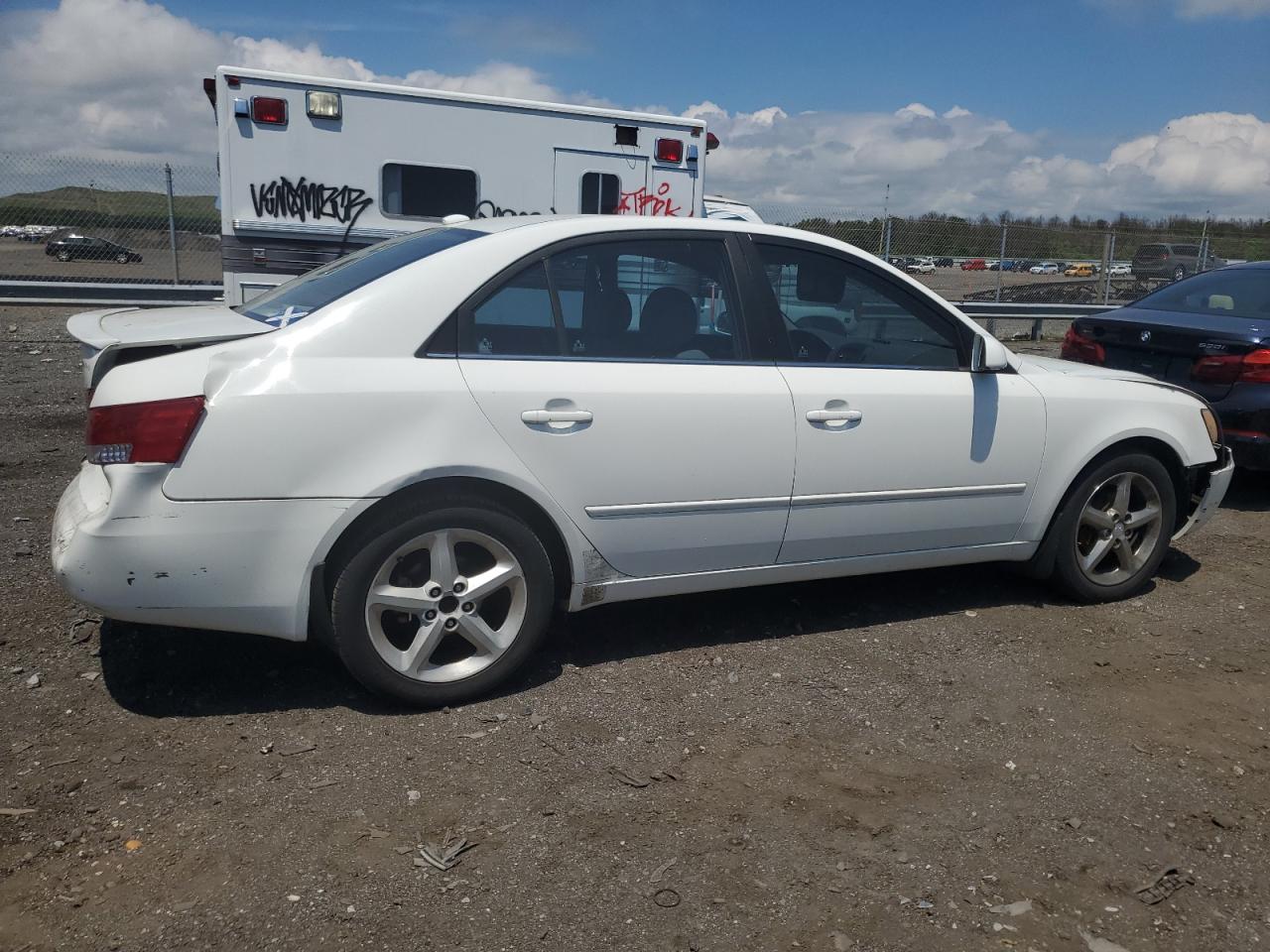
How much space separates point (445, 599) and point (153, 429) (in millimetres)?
1000

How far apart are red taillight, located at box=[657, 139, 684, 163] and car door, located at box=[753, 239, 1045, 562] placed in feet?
15.2

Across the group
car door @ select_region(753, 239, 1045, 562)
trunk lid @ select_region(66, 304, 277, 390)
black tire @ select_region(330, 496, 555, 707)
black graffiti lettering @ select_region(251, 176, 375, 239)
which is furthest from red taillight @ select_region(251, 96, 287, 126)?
black tire @ select_region(330, 496, 555, 707)

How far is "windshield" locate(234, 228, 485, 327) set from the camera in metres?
3.57

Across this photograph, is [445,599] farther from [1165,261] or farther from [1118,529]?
[1165,261]

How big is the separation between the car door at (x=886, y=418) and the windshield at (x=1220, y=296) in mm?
3280

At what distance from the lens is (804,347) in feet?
13.3

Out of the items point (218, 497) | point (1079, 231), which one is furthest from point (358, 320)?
point (1079, 231)

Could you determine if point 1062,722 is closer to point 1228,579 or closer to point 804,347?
point 804,347

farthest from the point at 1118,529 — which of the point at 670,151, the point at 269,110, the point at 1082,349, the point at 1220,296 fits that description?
the point at 269,110

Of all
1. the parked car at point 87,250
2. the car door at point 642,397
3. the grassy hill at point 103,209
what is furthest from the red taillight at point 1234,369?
the parked car at point 87,250

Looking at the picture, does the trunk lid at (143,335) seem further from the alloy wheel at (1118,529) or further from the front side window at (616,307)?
the alloy wheel at (1118,529)

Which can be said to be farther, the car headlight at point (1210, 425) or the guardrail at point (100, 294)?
the guardrail at point (100, 294)

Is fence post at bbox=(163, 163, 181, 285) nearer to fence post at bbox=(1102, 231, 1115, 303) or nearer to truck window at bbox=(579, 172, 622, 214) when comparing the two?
truck window at bbox=(579, 172, 622, 214)

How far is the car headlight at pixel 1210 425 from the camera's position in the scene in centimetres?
489
